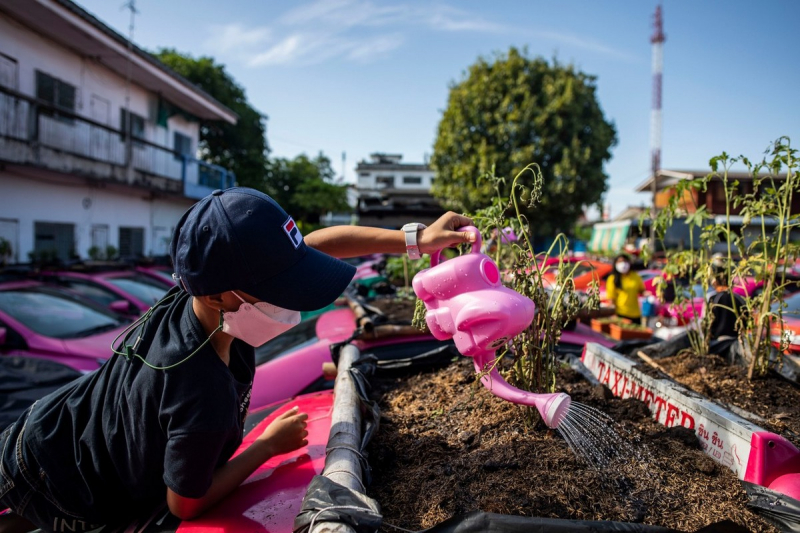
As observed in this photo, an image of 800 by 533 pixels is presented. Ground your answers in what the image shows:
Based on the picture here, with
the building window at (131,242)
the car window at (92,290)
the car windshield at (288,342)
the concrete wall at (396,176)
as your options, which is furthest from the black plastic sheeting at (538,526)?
the concrete wall at (396,176)

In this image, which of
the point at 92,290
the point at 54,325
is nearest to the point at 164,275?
the point at 92,290

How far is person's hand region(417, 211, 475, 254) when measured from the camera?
175cm

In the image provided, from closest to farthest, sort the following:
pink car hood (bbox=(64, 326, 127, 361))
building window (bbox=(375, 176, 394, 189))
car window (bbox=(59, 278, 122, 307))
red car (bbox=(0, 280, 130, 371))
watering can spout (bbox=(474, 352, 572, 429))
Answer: watering can spout (bbox=(474, 352, 572, 429)) < red car (bbox=(0, 280, 130, 371)) < pink car hood (bbox=(64, 326, 127, 361)) < car window (bbox=(59, 278, 122, 307)) < building window (bbox=(375, 176, 394, 189))

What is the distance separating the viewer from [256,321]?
1514 millimetres

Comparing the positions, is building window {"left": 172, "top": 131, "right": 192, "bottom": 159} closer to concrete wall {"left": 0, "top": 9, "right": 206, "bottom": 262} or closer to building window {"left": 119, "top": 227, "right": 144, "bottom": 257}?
concrete wall {"left": 0, "top": 9, "right": 206, "bottom": 262}

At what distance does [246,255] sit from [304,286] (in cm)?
19

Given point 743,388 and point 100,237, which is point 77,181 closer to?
point 100,237

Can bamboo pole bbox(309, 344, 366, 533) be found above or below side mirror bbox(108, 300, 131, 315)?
above

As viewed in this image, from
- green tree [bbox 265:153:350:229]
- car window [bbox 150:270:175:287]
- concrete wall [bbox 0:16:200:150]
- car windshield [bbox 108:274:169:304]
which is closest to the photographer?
car windshield [bbox 108:274:169:304]

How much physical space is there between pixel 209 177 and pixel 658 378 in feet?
64.2

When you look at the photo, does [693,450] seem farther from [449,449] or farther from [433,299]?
[433,299]

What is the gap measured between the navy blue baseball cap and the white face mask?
5 centimetres

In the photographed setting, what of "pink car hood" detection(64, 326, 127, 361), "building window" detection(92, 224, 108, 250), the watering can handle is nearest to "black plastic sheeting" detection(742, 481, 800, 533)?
the watering can handle

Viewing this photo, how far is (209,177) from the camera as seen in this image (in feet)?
64.9
